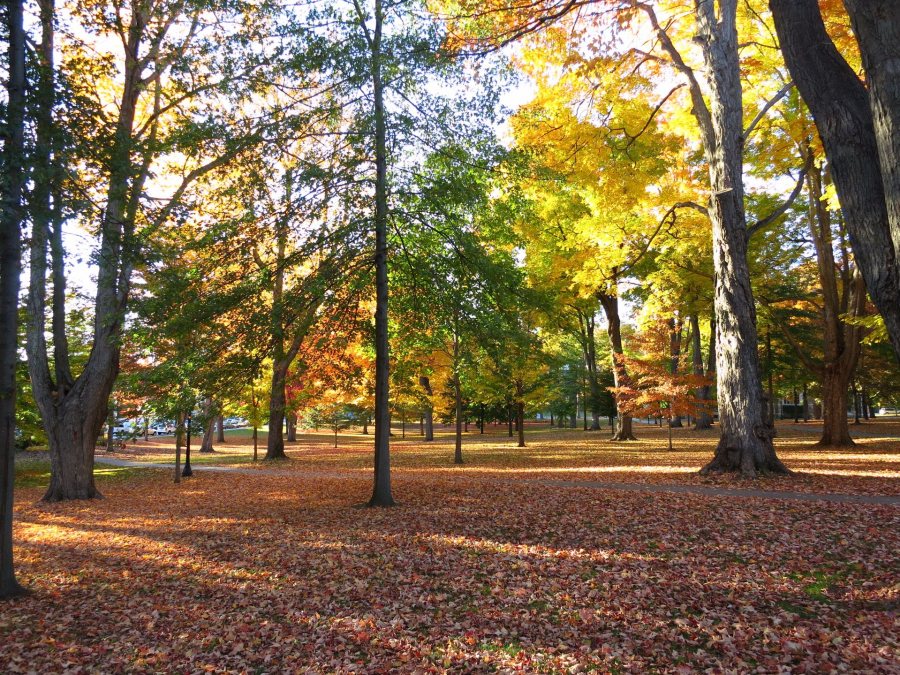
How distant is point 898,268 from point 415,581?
5040 millimetres

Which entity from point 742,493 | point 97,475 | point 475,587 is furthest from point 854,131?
point 97,475

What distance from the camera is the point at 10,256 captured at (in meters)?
5.50

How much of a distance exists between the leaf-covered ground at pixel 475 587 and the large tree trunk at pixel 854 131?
267cm

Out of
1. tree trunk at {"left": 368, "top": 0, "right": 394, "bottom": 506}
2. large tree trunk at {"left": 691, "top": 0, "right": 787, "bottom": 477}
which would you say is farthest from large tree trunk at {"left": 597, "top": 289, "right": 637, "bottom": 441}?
tree trunk at {"left": 368, "top": 0, "right": 394, "bottom": 506}

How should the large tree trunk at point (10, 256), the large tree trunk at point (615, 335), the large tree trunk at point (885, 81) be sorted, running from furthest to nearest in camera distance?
the large tree trunk at point (615, 335) < the large tree trunk at point (10, 256) < the large tree trunk at point (885, 81)

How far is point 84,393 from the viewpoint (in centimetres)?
1238

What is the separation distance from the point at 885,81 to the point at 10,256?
7.79 metres

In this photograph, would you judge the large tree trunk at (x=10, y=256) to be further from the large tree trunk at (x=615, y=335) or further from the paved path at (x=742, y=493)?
the large tree trunk at (x=615, y=335)

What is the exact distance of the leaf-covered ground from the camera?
4.05m

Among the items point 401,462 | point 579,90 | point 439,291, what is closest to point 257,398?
point 401,462

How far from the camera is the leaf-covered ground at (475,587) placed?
405 cm

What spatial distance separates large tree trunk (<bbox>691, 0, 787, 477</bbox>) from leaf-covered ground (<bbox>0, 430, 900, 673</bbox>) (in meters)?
1.26

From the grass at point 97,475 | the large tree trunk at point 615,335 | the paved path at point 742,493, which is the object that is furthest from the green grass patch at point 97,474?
the large tree trunk at point 615,335

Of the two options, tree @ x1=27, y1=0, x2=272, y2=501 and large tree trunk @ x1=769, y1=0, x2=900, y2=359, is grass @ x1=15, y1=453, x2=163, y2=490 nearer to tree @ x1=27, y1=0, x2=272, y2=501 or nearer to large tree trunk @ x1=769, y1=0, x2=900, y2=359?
tree @ x1=27, y1=0, x2=272, y2=501
